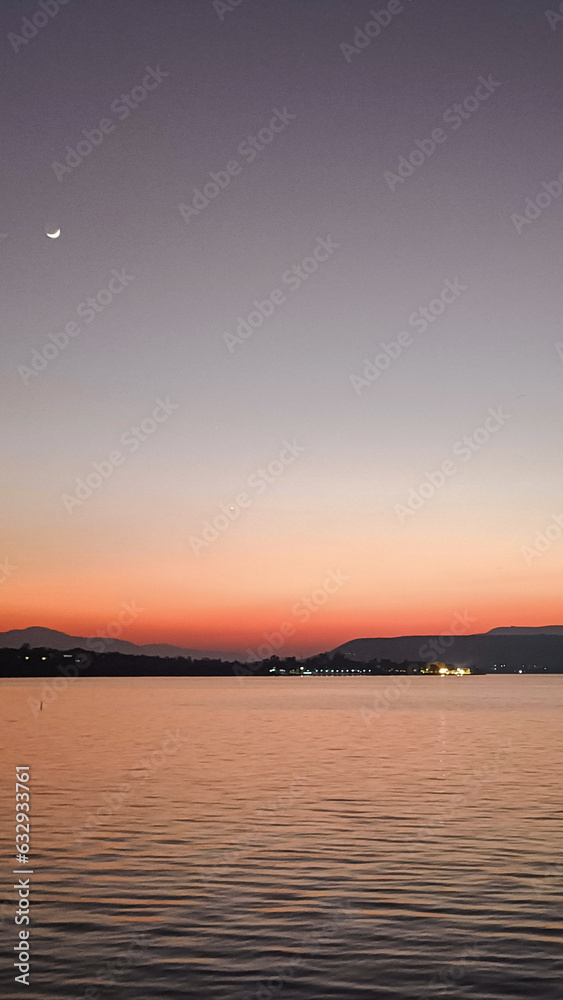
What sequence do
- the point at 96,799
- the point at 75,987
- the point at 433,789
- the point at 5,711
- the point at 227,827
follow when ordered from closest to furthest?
1. the point at 75,987
2. the point at 227,827
3. the point at 96,799
4. the point at 433,789
5. the point at 5,711

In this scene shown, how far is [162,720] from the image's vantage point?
5054 inches

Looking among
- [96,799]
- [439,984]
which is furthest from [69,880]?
[96,799]

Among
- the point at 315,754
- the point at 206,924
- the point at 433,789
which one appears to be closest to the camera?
the point at 206,924

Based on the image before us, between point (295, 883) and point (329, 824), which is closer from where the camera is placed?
point (295, 883)

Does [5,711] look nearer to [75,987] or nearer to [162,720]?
[162,720]

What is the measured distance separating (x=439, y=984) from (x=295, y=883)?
9352 millimetres

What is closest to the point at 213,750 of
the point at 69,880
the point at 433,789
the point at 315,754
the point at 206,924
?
the point at 315,754

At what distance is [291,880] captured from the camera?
29.8m

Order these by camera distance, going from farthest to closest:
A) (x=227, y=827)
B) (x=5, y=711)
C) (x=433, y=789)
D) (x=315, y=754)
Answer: (x=5, y=711) → (x=315, y=754) → (x=433, y=789) → (x=227, y=827)

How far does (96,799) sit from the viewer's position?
4788 cm

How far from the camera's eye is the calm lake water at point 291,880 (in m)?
21.2

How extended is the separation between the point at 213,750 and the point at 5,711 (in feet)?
277

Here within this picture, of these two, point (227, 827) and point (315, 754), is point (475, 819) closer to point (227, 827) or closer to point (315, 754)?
point (227, 827)

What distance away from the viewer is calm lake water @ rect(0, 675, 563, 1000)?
69.6 ft
